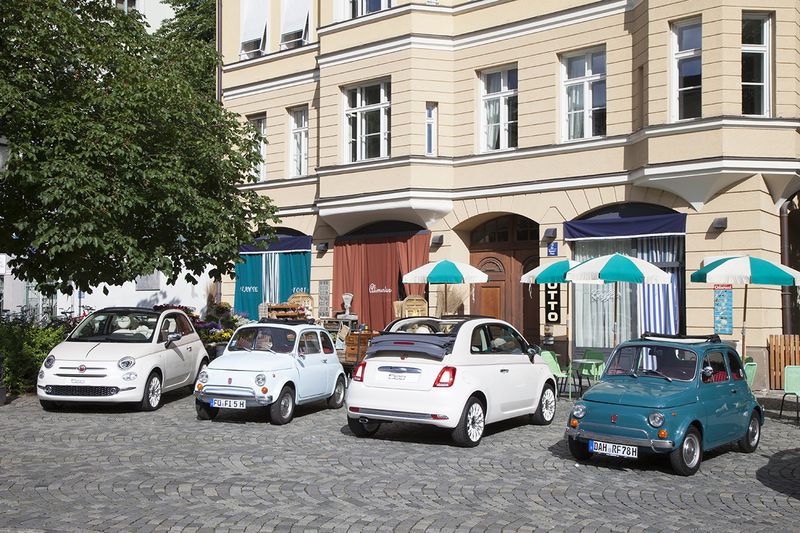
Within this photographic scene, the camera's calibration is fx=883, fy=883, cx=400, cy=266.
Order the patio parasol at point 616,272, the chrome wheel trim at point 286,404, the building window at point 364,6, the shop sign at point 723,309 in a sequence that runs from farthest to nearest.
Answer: the building window at point 364,6 < the shop sign at point 723,309 < the patio parasol at point 616,272 < the chrome wheel trim at point 286,404

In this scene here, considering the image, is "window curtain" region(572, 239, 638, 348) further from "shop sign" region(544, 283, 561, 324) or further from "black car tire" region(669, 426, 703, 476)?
"black car tire" region(669, 426, 703, 476)

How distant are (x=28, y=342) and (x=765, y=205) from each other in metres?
15.2

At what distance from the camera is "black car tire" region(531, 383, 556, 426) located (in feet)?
Answer: 44.5

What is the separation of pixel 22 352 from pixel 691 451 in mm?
12749

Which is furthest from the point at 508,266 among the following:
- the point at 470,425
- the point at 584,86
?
the point at 470,425

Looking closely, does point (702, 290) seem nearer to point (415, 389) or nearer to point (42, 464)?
point (415, 389)

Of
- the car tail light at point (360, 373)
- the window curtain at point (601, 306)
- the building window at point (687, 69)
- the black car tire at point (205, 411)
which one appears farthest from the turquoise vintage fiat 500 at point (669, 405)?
the building window at point (687, 69)

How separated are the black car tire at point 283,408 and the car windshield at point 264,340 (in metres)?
0.85

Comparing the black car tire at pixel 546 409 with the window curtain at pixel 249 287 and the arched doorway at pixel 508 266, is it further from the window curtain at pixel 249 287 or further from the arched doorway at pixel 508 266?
the window curtain at pixel 249 287

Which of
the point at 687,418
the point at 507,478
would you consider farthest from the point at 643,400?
the point at 507,478

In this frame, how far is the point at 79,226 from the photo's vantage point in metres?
15.6

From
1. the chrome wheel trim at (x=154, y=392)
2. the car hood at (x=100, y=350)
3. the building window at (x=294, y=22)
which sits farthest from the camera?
the building window at (x=294, y=22)

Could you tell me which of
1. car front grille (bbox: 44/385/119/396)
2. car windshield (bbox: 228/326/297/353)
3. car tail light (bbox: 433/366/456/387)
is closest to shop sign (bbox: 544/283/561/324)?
car windshield (bbox: 228/326/297/353)

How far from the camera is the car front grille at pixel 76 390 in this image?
564 inches
